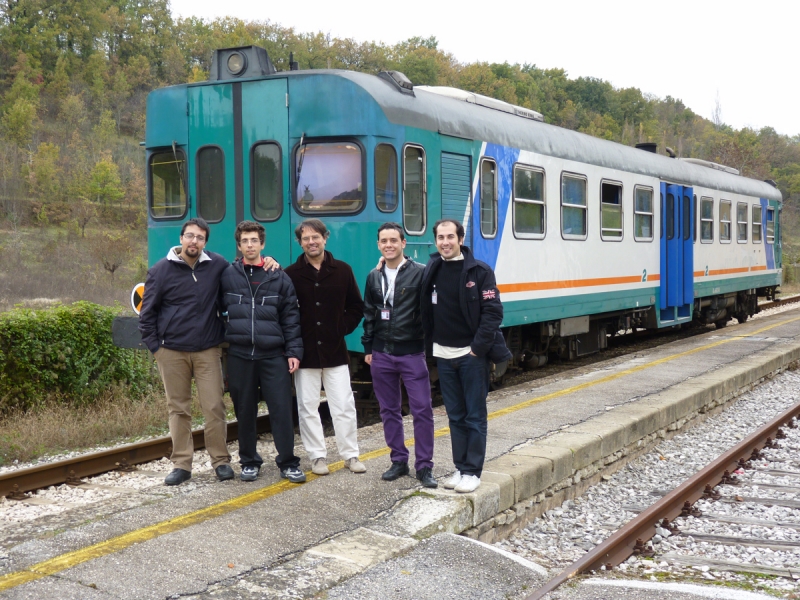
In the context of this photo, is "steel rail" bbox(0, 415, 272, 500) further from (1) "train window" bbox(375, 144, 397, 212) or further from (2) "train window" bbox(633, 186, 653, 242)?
(2) "train window" bbox(633, 186, 653, 242)

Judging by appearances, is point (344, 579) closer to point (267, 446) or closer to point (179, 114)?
point (267, 446)

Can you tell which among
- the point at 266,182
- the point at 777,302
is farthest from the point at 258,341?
the point at 777,302

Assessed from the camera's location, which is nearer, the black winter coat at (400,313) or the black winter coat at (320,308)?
the black winter coat at (400,313)

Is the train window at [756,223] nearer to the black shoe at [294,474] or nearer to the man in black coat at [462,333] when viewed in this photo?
the man in black coat at [462,333]

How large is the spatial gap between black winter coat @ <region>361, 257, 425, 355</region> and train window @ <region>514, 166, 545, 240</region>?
4767 millimetres

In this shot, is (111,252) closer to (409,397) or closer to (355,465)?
(355,465)

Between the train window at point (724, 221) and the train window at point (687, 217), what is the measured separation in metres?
1.97

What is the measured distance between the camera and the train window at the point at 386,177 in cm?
806

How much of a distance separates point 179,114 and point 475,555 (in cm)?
571

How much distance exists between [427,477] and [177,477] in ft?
5.42

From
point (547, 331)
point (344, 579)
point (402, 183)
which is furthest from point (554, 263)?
point (344, 579)

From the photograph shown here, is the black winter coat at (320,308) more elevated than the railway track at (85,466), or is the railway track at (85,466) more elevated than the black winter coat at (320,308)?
the black winter coat at (320,308)

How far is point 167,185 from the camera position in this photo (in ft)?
29.5

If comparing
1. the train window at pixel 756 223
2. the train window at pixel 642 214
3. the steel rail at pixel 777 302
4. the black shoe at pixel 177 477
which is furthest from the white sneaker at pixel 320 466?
the steel rail at pixel 777 302
